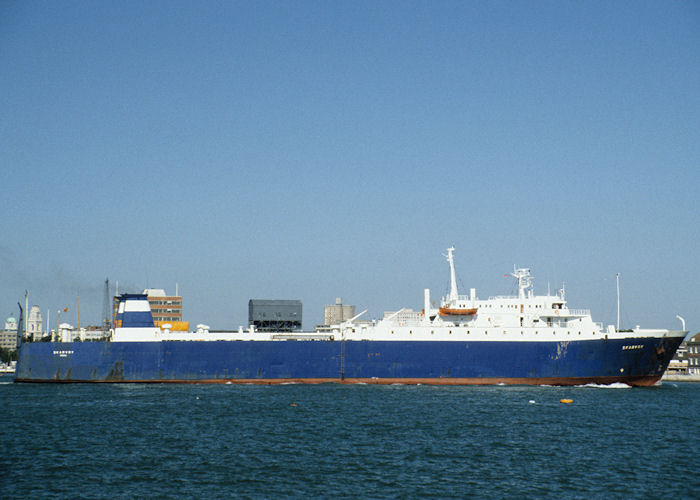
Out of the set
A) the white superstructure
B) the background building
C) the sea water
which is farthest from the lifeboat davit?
the background building

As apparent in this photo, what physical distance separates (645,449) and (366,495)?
15.1 metres

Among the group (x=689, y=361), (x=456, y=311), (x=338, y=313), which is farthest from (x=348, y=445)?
(x=689, y=361)

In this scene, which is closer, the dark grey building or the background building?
the dark grey building

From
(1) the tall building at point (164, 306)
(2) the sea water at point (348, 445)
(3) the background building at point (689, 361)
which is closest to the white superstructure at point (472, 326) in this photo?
(2) the sea water at point (348, 445)

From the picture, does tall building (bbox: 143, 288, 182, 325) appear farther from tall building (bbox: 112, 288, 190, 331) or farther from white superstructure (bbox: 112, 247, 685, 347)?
white superstructure (bbox: 112, 247, 685, 347)

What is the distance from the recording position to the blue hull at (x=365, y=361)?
181 feet

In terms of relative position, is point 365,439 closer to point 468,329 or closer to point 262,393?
point 262,393

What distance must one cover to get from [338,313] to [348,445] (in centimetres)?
6335

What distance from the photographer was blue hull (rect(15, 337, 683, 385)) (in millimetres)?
55031

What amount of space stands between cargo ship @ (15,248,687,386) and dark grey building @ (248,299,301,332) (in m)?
10.2

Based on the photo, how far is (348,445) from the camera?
30734 mm

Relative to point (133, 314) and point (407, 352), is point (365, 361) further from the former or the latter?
point (133, 314)

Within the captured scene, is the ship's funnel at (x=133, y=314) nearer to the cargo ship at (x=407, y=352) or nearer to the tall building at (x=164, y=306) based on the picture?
the cargo ship at (x=407, y=352)

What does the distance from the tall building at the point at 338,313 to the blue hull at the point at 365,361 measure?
1174 inches
